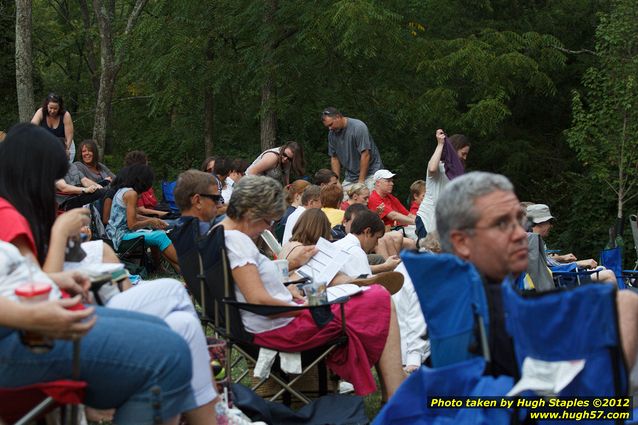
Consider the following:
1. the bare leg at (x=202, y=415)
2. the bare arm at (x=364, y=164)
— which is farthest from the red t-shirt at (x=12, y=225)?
the bare arm at (x=364, y=164)

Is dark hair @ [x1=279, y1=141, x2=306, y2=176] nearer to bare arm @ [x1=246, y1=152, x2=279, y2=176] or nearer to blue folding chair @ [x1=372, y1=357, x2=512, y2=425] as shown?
bare arm @ [x1=246, y1=152, x2=279, y2=176]

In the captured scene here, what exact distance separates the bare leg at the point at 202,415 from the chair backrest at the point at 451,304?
1035 mm

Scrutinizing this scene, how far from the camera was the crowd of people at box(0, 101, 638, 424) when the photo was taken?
9.64ft

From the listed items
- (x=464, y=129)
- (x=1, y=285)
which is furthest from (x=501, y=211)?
(x=464, y=129)

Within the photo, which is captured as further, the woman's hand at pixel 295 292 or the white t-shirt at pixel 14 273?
the woman's hand at pixel 295 292

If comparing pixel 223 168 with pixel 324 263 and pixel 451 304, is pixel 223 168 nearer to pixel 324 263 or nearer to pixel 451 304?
pixel 324 263

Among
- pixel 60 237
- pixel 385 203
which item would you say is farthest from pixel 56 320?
pixel 385 203

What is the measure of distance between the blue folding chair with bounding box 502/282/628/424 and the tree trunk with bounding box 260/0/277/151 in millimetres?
13878

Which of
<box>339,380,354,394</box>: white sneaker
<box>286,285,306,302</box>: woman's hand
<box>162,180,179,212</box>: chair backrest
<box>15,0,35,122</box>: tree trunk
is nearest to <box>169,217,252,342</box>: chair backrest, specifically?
<box>286,285,306,302</box>: woman's hand

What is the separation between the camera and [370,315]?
5.17 meters

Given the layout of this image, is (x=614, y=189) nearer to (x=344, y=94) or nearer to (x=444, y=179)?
(x=344, y=94)

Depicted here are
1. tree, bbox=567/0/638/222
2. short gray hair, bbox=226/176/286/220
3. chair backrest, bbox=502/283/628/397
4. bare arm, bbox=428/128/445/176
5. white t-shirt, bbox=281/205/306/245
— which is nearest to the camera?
chair backrest, bbox=502/283/628/397

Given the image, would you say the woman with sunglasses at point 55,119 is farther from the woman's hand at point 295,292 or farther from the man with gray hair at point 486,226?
the man with gray hair at point 486,226

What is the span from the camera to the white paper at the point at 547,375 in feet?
8.71
